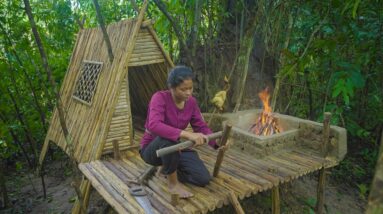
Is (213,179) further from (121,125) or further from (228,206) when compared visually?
(121,125)

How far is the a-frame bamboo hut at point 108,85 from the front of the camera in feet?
14.9

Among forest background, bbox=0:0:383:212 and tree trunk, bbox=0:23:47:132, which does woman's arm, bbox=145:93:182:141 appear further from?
tree trunk, bbox=0:23:47:132

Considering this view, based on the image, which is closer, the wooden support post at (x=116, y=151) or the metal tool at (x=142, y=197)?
the metal tool at (x=142, y=197)

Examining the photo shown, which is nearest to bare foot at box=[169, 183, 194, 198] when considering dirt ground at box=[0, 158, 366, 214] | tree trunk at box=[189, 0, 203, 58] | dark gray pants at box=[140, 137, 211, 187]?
dark gray pants at box=[140, 137, 211, 187]

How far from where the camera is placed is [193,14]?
559 cm

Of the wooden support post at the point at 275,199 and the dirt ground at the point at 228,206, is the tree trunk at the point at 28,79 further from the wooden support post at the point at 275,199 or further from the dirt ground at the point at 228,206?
the wooden support post at the point at 275,199

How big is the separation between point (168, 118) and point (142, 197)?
91cm

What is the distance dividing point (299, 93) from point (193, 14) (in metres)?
3.56

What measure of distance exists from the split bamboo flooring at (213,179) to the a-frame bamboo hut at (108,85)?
43 centimetres

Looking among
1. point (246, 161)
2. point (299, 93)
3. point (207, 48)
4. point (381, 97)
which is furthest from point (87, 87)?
point (381, 97)

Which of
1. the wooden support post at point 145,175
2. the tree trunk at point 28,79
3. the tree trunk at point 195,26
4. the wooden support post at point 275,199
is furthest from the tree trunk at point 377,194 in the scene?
the tree trunk at point 28,79

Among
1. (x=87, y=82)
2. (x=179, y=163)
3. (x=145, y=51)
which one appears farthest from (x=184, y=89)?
(x=87, y=82)

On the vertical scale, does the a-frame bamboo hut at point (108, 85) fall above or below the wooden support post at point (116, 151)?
above

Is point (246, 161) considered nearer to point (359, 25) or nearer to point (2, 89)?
point (359, 25)
